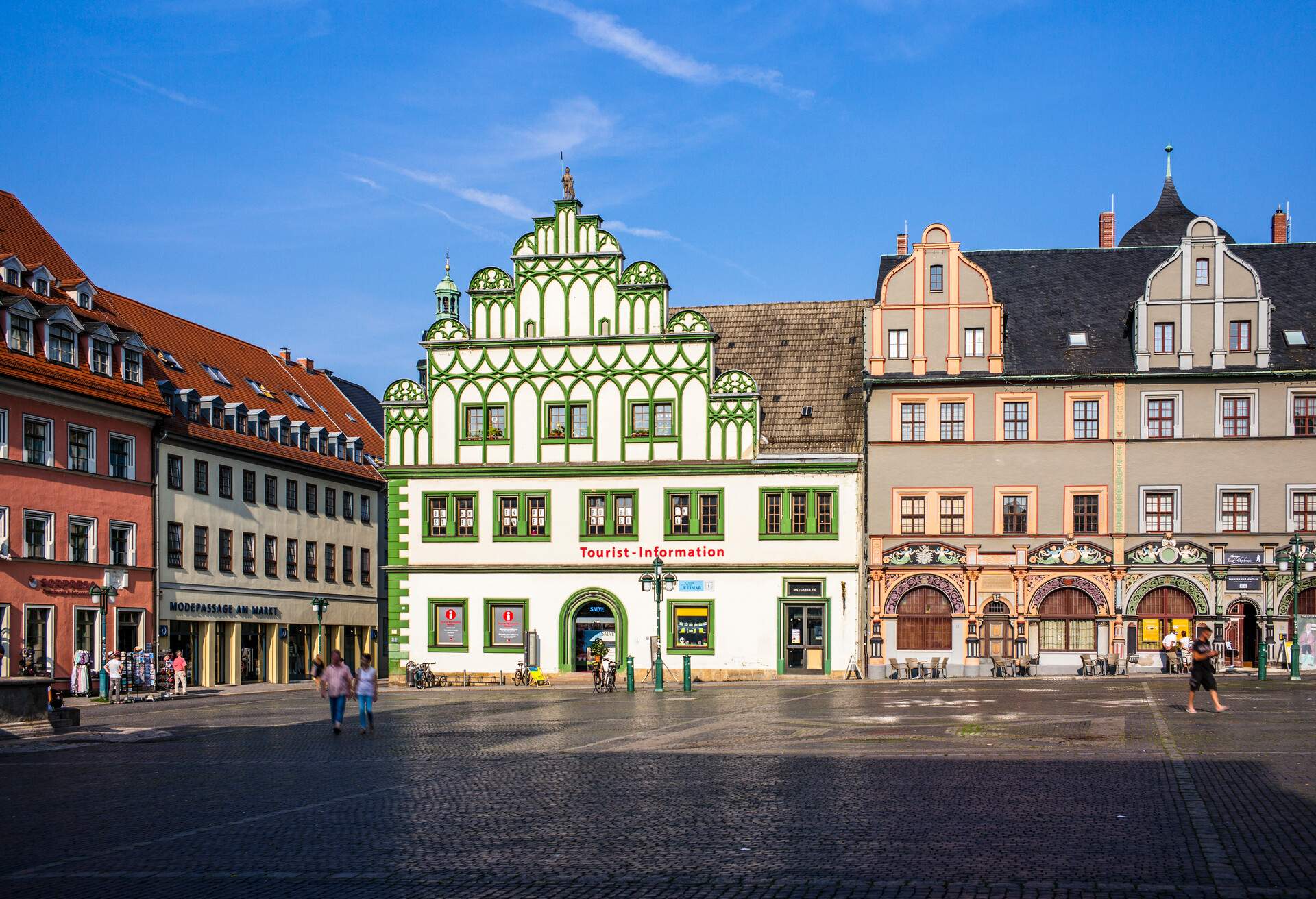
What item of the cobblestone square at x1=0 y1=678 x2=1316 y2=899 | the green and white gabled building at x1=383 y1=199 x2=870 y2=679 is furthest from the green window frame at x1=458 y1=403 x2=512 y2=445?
the cobblestone square at x1=0 y1=678 x2=1316 y2=899

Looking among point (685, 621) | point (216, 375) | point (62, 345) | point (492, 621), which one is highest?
point (62, 345)

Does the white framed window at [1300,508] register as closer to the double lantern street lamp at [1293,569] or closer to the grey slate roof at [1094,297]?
the double lantern street lamp at [1293,569]

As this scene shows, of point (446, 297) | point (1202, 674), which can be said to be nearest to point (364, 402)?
point (446, 297)

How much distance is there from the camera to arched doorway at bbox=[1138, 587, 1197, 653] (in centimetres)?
5644

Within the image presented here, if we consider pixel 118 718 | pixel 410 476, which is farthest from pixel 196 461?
pixel 118 718

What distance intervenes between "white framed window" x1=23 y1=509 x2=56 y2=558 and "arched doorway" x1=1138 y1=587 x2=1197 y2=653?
39.0m

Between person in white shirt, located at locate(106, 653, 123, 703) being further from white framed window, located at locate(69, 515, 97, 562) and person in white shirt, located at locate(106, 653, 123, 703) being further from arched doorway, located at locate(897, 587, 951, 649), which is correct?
arched doorway, located at locate(897, 587, 951, 649)

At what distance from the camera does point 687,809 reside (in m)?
16.6

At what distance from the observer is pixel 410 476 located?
191 feet

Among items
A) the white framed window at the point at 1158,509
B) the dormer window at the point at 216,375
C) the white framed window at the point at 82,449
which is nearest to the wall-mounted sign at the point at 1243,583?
the white framed window at the point at 1158,509

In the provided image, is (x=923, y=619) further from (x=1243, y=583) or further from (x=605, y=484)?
(x=605, y=484)

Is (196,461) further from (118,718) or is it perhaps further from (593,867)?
(593,867)

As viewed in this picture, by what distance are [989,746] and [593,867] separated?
1252cm

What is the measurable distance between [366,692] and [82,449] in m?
25.9
